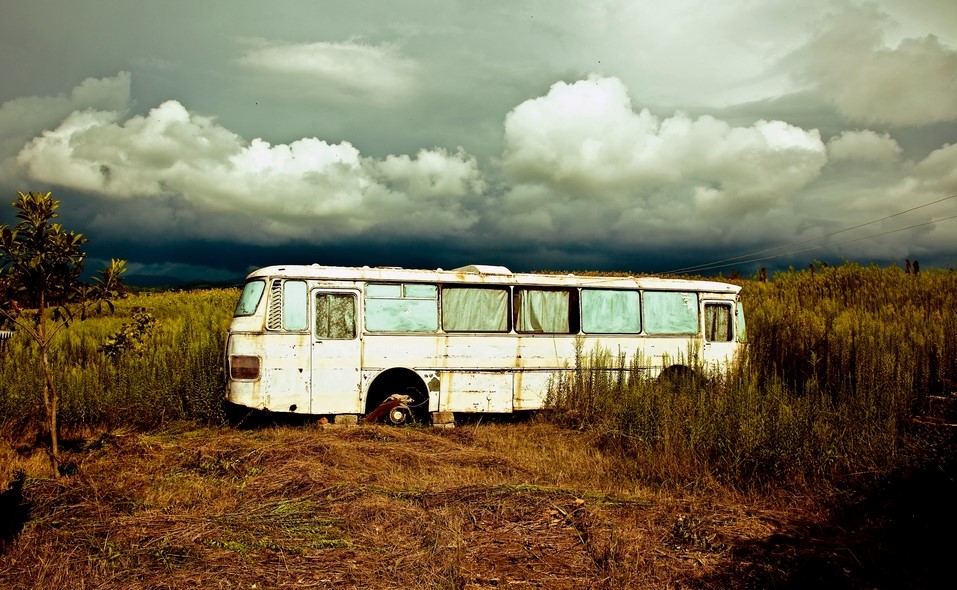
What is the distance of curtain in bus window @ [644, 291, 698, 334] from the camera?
41.0 ft

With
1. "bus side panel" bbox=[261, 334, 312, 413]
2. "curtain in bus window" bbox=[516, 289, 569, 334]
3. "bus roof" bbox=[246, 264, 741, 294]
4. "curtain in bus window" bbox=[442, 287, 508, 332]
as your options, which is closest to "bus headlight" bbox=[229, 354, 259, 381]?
"bus side panel" bbox=[261, 334, 312, 413]

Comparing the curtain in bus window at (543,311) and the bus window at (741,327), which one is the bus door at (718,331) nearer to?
the bus window at (741,327)

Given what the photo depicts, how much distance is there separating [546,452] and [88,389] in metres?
7.64

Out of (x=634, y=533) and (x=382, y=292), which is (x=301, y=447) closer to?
(x=382, y=292)

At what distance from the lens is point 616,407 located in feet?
32.9

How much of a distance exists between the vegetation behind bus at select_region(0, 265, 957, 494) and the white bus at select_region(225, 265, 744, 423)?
0.79 meters

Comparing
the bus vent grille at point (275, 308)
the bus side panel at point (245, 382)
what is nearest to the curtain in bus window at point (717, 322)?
the bus vent grille at point (275, 308)

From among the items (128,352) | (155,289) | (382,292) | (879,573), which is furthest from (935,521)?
(155,289)

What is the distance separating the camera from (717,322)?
1302 centimetres

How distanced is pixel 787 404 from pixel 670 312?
13.7ft

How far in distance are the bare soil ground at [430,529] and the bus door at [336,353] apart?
2295mm

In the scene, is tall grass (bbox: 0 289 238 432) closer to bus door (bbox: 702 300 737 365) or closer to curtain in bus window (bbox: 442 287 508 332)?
curtain in bus window (bbox: 442 287 508 332)

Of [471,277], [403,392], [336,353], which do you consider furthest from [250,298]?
[471,277]

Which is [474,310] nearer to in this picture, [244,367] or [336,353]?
[336,353]
